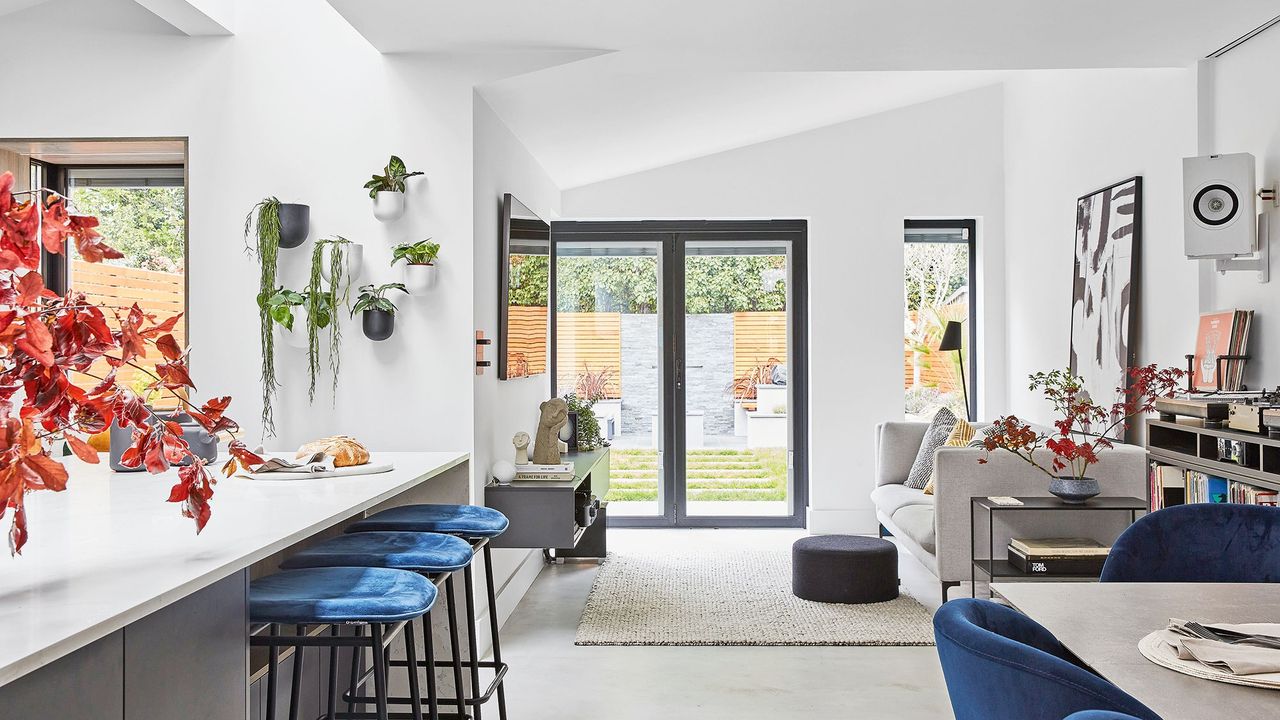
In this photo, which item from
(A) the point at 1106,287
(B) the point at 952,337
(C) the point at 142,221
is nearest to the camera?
(C) the point at 142,221

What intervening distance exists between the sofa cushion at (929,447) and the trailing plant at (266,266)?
148 inches

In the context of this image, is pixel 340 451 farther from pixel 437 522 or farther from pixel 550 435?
pixel 550 435

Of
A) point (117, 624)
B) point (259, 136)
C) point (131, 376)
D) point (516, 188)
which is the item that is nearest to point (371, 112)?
point (259, 136)

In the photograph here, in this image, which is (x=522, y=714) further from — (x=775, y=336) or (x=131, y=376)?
(x=775, y=336)

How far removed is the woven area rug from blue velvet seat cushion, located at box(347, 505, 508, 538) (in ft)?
5.34

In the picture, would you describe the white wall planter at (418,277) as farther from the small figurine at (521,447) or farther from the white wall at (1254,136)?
the white wall at (1254,136)

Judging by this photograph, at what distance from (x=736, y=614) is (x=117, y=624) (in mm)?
3745

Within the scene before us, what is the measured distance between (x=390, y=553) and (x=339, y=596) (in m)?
0.43

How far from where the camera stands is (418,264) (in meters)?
3.94

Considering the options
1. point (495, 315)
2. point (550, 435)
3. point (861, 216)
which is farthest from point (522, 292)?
point (861, 216)

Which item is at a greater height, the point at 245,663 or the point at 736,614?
the point at 245,663

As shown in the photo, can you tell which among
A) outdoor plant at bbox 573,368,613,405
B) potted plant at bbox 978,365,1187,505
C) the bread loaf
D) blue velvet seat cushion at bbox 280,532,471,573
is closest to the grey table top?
blue velvet seat cushion at bbox 280,532,471,573

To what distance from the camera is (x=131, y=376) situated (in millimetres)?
4562

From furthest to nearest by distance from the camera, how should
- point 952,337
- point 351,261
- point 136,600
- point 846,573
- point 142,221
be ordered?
point 952,337 < point 846,573 < point 142,221 < point 351,261 < point 136,600
